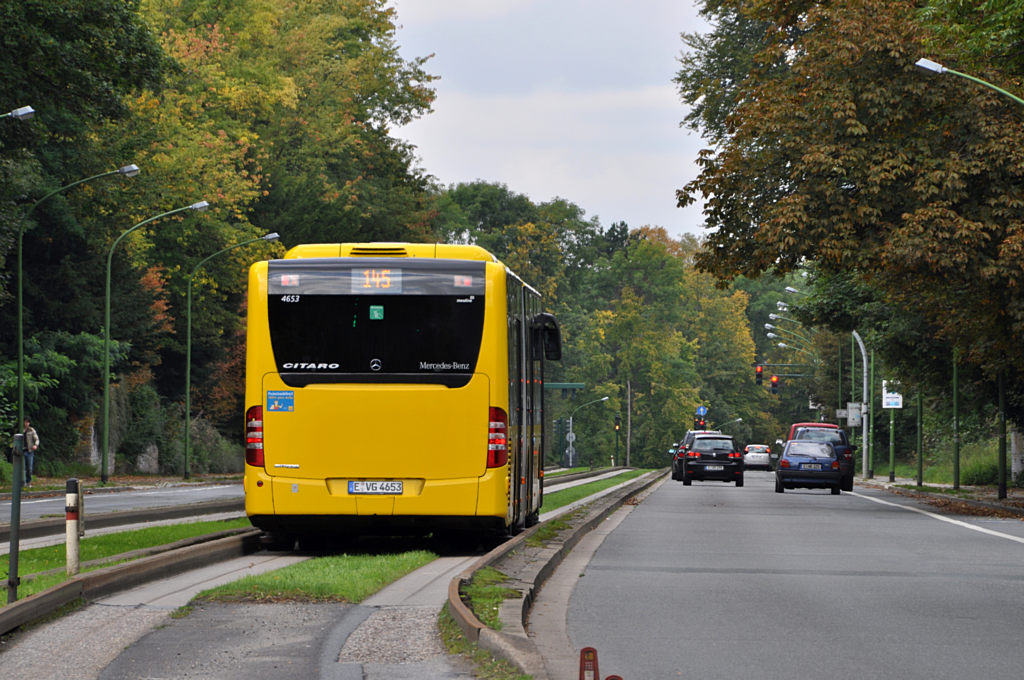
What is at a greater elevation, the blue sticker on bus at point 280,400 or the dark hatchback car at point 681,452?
the blue sticker on bus at point 280,400

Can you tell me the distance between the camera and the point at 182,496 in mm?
37625

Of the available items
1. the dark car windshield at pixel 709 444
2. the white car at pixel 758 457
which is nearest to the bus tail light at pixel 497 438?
the dark car windshield at pixel 709 444

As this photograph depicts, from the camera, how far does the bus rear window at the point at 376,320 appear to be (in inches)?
640

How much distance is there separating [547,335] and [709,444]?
30.8 m

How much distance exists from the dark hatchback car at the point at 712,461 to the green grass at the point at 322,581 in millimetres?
35087

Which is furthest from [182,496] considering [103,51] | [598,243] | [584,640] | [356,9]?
[598,243]

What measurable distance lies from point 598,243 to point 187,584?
12390 centimetres

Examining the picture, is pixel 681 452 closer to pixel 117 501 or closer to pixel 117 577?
pixel 117 501

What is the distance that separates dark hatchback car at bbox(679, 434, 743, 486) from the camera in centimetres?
4966

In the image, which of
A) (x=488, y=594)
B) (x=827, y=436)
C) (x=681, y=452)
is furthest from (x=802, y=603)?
(x=827, y=436)

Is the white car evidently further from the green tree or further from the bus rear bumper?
the bus rear bumper

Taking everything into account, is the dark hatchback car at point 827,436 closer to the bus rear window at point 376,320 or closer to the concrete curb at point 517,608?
the concrete curb at point 517,608

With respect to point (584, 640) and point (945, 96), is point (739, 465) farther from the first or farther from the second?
point (584, 640)

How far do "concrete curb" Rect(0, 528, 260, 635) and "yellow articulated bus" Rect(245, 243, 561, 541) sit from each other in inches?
28.8
